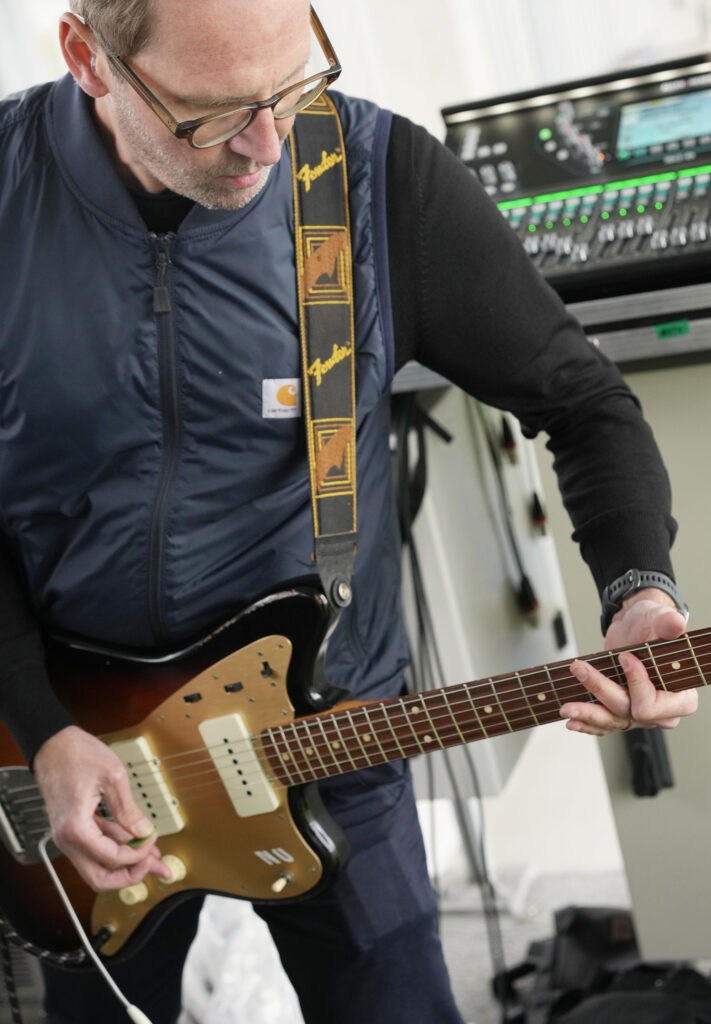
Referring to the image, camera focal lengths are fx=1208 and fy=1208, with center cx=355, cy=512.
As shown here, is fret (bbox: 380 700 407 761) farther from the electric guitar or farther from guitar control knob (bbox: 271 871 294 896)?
guitar control knob (bbox: 271 871 294 896)

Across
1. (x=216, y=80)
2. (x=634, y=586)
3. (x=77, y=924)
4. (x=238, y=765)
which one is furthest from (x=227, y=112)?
(x=77, y=924)

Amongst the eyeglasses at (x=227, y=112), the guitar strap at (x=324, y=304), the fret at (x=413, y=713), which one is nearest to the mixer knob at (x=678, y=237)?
the guitar strap at (x=324, y=304)

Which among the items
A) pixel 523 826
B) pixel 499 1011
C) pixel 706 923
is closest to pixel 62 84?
pixel 706 923

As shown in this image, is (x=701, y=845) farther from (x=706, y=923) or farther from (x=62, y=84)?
(x=62, y=84)

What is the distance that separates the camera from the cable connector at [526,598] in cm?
222

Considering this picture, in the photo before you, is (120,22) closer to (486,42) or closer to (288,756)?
(288,756)

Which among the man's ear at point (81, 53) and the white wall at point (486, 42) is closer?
the man's ear at point (81, 53)

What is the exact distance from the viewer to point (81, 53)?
1174mm

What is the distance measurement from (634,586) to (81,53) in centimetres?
75

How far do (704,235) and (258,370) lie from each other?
659mm

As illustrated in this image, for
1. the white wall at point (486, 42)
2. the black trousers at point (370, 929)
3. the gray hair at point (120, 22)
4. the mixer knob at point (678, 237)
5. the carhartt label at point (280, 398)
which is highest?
the white wall at point (486, 42)

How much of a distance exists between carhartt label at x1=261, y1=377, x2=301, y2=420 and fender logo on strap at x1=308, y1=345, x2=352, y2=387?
0.03 metres

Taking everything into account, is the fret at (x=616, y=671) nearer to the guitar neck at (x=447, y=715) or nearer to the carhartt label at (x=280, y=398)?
the guitar neck at (x=447, y=715)

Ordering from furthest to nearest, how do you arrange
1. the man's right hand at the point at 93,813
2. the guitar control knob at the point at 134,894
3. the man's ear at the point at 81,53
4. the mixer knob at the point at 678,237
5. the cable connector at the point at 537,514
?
1. the cable connector at the point at 537,514
2. the mixer knob at the point at 678,237
3. the guitar control knob at the point at 134,894
4. the man's right hand at the point at 93,813
5. the man's ear at the point at 81,53
